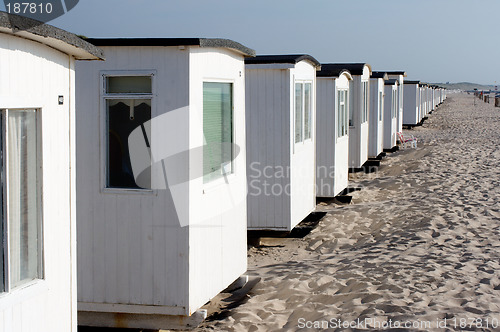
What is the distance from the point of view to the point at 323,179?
12.7 meters

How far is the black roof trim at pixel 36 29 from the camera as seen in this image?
11.1 feet

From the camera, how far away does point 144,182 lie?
19.4ft

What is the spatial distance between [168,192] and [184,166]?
26 cm

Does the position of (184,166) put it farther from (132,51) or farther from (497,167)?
(497,167)

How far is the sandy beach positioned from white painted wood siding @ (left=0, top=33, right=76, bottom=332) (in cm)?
236

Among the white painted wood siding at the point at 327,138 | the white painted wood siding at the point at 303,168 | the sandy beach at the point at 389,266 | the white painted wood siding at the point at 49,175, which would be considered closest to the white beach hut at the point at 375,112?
the sandy beach at the point at 389,266

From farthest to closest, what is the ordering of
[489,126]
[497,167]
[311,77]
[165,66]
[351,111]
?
[489,126]
[497,167]
[351,111]
[311,77]
[165,66]

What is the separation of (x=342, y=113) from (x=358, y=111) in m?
2.08

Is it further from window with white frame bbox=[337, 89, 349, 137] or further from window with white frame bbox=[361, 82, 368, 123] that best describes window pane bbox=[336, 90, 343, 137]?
window with white frame bbox=[361, 82, 368, 123]

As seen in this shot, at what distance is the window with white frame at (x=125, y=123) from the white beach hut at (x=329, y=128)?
6.52 metres

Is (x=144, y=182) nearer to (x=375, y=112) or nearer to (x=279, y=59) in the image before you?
(x=279, y=59)

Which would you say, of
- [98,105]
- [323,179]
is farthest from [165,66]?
[323,179]

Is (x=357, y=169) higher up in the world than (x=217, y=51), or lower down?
lower down

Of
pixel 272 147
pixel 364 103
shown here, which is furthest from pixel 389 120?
pixel 272 147
